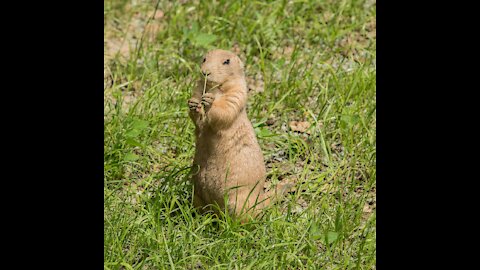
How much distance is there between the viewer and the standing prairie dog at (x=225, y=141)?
4.41 metres

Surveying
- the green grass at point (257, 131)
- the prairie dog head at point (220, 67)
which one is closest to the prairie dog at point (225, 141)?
the prairie dog head at point (220, 67)

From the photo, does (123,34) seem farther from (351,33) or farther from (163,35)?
(351,33)

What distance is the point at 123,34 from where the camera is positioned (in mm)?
6480

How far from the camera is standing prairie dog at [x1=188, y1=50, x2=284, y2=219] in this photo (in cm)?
441

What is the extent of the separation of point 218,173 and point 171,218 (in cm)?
36

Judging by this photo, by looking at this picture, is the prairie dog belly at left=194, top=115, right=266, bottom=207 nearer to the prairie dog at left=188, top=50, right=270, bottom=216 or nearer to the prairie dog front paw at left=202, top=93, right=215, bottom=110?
the prairie dog at left=188, top=50, right=270, bottom=216

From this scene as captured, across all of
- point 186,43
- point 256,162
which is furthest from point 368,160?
point 186,43

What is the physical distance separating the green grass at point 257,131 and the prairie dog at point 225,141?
0.43 feet

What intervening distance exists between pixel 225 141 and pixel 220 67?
0.39 metres

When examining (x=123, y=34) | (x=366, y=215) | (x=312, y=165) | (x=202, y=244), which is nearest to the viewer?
A: (x=202, y=244)

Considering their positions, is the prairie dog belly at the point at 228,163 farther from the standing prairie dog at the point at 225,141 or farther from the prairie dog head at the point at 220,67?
the prairie dog head at the point at 220,67

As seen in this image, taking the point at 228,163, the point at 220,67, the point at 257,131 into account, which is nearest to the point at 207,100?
the point at 220,67

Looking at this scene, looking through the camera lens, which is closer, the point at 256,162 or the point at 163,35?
the point at 256,162

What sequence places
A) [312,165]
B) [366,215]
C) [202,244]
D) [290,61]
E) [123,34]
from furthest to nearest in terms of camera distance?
1. [123,34]
2. [290,61]
3. [312,165]
4. [366,215]
5. [202,244]
